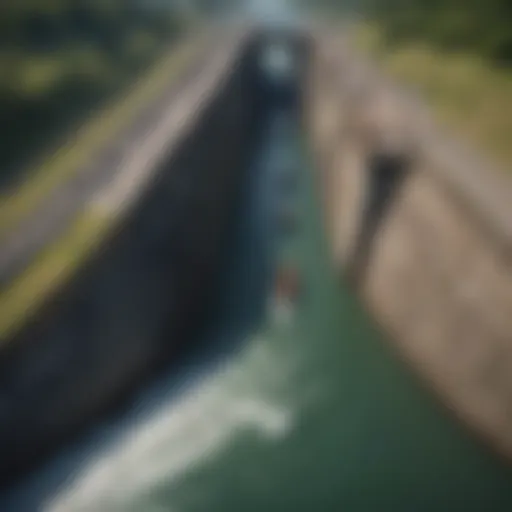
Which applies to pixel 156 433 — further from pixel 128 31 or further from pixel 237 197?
pixel 128 31

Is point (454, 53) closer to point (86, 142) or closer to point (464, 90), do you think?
point (464, 90)

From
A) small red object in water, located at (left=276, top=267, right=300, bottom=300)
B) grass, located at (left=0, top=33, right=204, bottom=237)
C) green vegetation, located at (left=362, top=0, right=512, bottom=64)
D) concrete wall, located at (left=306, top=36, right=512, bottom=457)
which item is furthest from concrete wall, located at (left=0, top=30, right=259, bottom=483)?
green vegetation, located at (left=362, top=0, right=512, bottom=64)

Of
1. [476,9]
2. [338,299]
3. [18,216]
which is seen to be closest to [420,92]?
[476,9]

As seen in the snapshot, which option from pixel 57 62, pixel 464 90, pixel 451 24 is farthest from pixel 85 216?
pixel 451 24

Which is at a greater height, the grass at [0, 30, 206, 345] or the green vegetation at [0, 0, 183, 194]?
the green vegetation at [0, 0, 183, 194]

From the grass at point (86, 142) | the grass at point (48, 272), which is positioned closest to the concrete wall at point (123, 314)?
the grass at point (48, 272)

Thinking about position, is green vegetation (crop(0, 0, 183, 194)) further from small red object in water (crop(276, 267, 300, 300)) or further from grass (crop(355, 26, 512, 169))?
grass (crop(355, 26, 512, 169))
